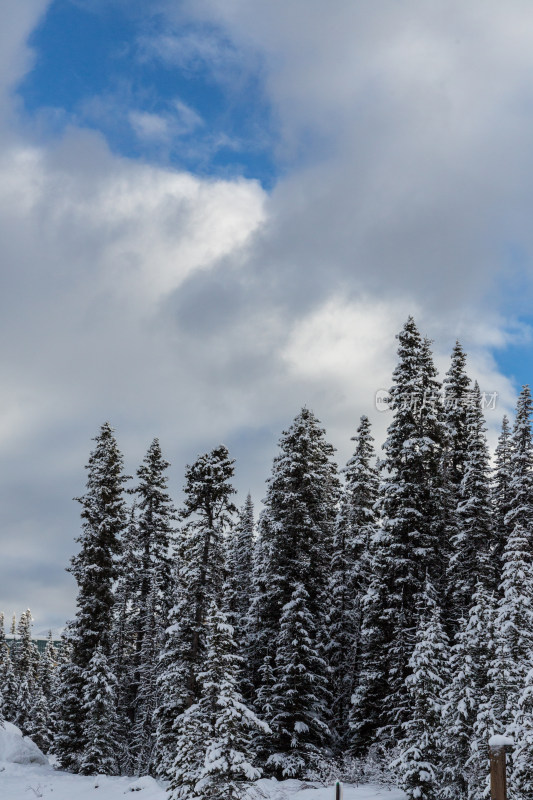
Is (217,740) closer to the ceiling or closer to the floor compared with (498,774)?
closer to the floor

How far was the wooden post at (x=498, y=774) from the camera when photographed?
1017 centimetres

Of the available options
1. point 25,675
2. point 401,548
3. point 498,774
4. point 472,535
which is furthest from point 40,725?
point 498,774

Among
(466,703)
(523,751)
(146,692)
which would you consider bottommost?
(146,692)

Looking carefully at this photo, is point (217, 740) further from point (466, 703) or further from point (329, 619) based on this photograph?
point (329, 619)

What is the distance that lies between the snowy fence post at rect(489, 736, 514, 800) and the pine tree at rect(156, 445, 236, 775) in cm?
1853

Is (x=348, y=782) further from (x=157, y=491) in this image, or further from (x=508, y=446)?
(x=508, y=446)

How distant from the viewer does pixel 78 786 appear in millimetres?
26422

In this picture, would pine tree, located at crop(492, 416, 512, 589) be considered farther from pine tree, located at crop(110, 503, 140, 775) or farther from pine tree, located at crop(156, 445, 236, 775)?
pine tree, located at crop(110, 503, 140, 775)

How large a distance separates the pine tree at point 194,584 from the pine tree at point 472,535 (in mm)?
11499

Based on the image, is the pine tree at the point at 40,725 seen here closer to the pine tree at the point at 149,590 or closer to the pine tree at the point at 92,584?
the pine tree at the point at 149,590

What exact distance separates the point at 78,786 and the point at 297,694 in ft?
32.2

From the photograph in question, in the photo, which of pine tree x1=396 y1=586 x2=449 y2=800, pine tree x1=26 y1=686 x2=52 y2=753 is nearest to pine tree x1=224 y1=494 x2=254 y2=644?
pine tree x1=396 y1=586 x2=449 y2=800

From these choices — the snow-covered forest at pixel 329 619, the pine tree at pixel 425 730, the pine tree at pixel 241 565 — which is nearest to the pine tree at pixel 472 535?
the snow-covered forest at pixel 329 619

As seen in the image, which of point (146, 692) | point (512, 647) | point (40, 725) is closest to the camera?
point (512, 647)
